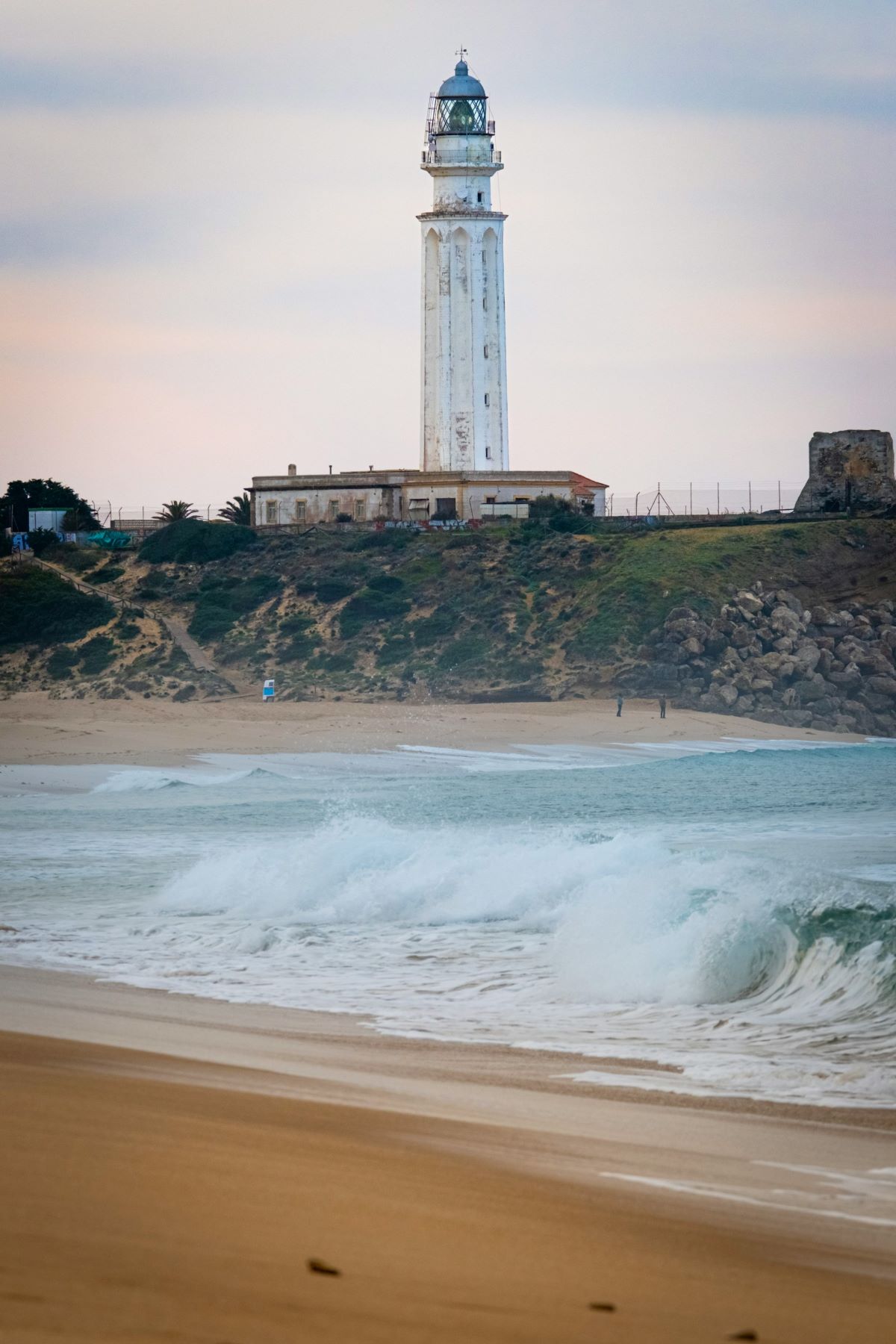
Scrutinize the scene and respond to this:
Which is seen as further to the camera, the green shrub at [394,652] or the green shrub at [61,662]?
the green shrub at [394,652]

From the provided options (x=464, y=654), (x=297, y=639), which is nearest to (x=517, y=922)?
(x=464, y=654)

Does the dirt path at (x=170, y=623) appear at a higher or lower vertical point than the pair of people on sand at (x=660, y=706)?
higher

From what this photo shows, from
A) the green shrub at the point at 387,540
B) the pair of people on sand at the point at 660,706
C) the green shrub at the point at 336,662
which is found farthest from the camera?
the green shrub at the point at 387,540

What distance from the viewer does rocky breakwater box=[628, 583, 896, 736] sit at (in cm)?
4659

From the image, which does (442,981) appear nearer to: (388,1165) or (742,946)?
(742,946)

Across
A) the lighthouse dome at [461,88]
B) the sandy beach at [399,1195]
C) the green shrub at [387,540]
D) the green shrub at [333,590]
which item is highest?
the lighthouse dome at [461,88]

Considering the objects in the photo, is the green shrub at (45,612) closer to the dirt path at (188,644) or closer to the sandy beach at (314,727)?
the dirt path at (188,644)

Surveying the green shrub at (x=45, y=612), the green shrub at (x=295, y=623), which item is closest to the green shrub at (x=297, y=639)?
the green shrub at (x=295, y=623)

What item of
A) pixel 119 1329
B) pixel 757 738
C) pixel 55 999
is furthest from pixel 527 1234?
pixel 757 738

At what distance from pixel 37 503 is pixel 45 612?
13.3 meters

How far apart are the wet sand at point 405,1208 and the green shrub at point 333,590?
45634 millimetres

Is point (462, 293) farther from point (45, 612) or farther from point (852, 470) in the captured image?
point (45, 612)

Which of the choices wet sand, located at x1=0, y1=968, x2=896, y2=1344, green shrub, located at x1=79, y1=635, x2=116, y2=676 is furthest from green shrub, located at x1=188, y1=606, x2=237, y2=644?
wet sand, located at x1=0, y1=968, x2=896, y2=1344

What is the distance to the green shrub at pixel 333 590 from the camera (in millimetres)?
53688
